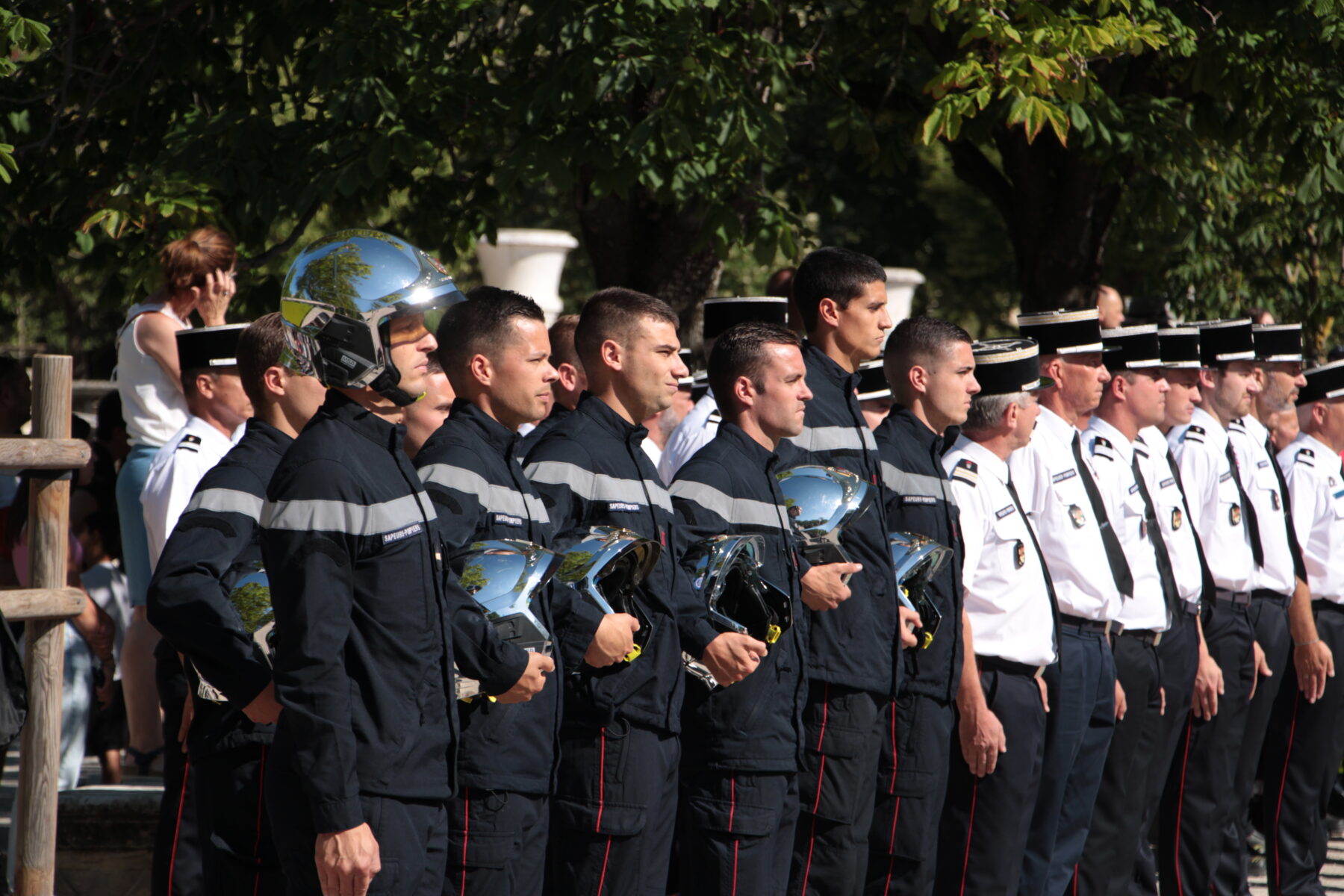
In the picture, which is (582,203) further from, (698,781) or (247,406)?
(698,781)

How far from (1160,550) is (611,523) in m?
3.09

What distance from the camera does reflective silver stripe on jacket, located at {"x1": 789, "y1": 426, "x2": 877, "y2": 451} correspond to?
546cm

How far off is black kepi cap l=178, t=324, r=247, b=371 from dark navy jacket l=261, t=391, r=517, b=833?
72.1 inches

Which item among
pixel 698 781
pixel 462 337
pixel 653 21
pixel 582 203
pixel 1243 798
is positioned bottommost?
pixel 1243 798

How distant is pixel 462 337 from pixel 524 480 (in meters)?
0.47

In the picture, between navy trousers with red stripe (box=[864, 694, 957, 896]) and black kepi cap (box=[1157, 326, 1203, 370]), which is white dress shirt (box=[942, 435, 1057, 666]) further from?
black kepi cap (box=[1157, 326, 1203, 370])

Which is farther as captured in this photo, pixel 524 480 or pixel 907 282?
pixel 907 282

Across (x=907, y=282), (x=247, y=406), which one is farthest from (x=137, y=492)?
(x=907, y=282)

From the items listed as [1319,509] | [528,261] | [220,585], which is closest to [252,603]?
[220,585]

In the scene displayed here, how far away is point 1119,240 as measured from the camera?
14.4 metres

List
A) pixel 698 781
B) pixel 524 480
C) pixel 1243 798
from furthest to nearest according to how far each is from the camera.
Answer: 1. pixel 1243 798
2. pixel 698 781
3. pixel 524 480

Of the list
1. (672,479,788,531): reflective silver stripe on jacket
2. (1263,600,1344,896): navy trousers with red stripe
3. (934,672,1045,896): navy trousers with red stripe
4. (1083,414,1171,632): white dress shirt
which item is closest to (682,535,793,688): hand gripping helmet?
(672,479,788,531): reflective silver stripe on jacket

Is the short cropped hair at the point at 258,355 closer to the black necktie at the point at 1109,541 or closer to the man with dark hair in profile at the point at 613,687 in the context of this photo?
the man with dark hair in profile at the point at 613,687

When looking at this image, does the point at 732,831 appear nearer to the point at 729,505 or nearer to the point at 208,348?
the point at 729,505
